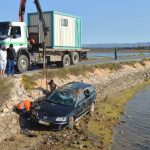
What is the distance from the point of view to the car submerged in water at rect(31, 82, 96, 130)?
1980cm

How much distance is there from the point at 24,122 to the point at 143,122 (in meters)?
7.24

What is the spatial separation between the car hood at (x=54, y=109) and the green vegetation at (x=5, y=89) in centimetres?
177

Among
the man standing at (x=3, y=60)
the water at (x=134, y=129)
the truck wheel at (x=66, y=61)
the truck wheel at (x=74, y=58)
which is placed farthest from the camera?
the truck wheel at (x=74, y=58)

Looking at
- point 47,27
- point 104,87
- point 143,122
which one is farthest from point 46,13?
point 143,122

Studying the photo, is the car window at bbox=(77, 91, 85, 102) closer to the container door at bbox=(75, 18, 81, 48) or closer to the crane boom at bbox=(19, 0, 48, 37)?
the crane boom at bbox=(19, 0, 48, 37)

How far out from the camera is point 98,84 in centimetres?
A: 3328

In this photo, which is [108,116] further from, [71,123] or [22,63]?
[22,63]

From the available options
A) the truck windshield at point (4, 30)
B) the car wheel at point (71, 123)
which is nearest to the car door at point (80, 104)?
the car wheel at point (71, 123)

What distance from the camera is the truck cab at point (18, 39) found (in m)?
26.6

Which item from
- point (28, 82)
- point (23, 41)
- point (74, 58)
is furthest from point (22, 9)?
point (28, 82)

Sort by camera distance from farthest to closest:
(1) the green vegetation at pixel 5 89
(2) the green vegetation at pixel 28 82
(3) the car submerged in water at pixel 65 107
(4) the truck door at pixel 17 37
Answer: (4) the truck door at pixel 17 37
(2) the green vegetation at pixel 28 82
(1) the green vegetation at pixel 5 89
(3) the car submerged in water at pixel 65 107

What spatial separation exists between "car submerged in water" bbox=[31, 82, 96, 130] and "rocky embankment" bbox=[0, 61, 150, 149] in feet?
3.96

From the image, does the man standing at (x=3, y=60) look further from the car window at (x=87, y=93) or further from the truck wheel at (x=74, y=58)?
the truck wheel at (x=74, y=58)

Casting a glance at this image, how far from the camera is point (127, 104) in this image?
30391 mm
